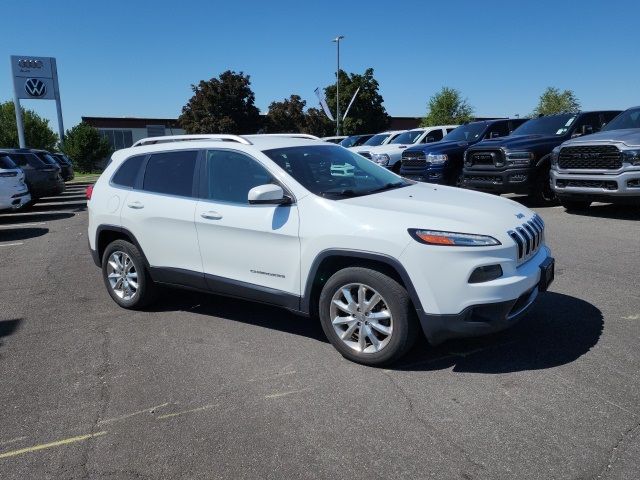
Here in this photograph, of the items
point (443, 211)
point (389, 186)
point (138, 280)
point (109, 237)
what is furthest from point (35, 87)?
point (443, 211)

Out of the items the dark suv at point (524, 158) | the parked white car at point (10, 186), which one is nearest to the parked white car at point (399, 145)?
the dark suv at point (524, 158)

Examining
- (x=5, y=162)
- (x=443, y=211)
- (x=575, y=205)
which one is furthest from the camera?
(x=5, y=162)

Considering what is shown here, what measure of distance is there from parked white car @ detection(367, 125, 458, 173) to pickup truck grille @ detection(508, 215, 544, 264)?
1162cm

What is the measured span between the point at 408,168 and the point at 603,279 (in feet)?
Result: 26.6

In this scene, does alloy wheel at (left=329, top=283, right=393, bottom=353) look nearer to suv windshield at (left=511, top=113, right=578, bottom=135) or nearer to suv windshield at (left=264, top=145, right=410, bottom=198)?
suv windshield at (left=264, top=145, right=410, bottom=198)

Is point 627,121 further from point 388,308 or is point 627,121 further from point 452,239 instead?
point 388,308

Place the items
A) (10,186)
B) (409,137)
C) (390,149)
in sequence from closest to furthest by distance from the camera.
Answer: (10,186), (390,149), (409,137)

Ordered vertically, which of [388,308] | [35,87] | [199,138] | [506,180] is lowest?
[388,308]

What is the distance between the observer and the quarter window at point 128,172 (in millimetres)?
5387

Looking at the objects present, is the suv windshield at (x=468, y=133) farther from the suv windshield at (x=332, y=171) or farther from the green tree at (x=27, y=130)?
the green tree at (x=27, y=130)

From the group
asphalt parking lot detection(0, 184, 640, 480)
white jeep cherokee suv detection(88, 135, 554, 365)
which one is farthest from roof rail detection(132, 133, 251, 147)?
asphalt parking lot detection(0, 184, 640, 480)

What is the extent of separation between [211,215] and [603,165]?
717 cm

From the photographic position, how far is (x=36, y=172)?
1556 centimetres

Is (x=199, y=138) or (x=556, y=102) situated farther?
(x=556, y=102)
